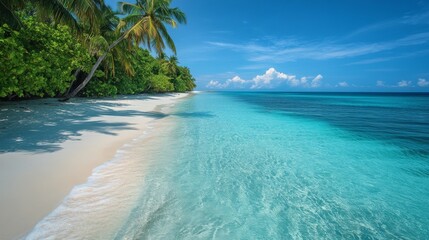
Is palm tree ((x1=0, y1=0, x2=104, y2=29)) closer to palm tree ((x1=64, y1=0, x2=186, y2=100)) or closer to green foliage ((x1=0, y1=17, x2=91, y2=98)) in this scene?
green foliage ((x1=0, y1=17, x2=91, y2=98))

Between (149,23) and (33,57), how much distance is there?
8755 mm

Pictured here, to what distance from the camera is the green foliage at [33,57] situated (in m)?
7.64

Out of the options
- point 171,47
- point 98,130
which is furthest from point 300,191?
point 171,47

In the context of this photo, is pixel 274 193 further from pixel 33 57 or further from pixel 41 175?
pixel 33 57

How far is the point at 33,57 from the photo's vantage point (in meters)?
8.99

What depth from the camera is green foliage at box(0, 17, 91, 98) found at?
25.1 feet

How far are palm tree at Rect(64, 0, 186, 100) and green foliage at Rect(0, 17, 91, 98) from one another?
3340mm

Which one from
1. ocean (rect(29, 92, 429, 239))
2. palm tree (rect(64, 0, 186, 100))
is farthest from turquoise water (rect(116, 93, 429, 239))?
palm tree (rect(64, 0, 186, 100))

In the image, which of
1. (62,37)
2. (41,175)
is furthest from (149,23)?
(41,175)

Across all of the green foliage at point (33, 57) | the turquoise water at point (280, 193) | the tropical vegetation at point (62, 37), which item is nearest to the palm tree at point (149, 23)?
the tropical vegetation at point (62, 37)

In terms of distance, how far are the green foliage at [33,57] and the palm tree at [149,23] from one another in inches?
131

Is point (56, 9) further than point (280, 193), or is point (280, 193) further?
point (56, 9)

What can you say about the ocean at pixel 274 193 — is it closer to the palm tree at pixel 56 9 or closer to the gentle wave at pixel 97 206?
the gentle wave at pixel 97 206

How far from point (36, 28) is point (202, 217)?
39.5 feet
